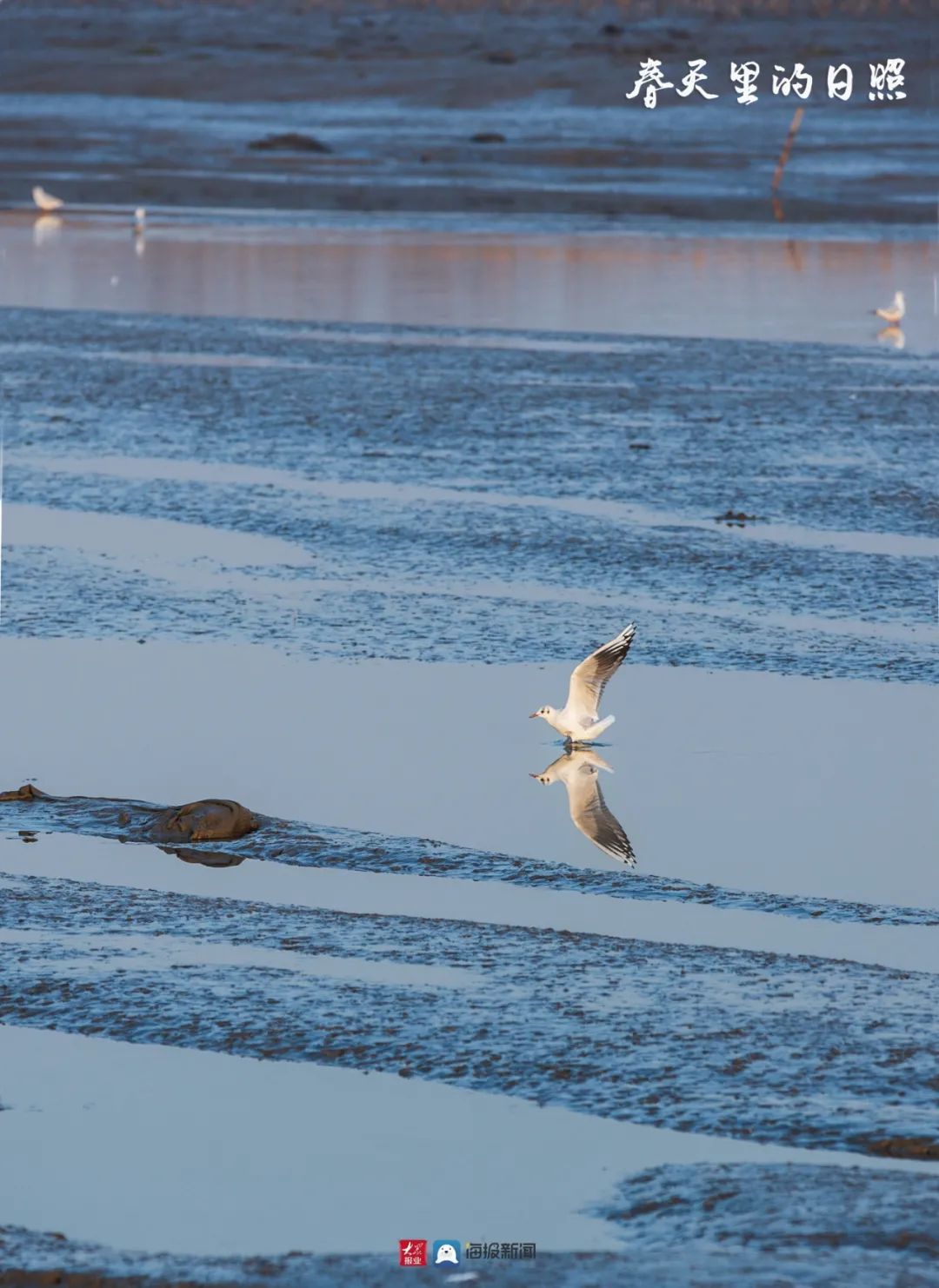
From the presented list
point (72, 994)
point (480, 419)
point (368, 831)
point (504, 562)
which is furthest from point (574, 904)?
point (480, 419)

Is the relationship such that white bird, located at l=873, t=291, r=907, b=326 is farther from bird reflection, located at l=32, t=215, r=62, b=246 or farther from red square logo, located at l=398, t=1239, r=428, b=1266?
red square logo, located at l=398, t=1239, r=428, b=1266

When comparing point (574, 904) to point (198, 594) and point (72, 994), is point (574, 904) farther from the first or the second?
point (198, 594)

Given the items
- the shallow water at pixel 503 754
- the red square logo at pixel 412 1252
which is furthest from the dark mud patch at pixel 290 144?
the red square logo at pixel 412 1252

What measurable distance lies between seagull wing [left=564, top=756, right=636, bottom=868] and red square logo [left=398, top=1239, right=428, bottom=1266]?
2336mm

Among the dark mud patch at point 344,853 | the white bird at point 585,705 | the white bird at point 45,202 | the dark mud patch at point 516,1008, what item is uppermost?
the white bird at point 45,202

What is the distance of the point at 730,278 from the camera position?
24609mm

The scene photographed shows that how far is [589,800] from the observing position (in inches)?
293

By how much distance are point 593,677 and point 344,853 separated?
4.86 ft

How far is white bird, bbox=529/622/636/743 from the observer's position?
792 cm

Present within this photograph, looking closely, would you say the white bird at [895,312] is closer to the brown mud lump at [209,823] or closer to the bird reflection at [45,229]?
the bird reflection at [45,229]

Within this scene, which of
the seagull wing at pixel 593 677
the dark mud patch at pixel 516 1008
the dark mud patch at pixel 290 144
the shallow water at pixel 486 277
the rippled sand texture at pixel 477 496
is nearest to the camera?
the dark mud patch at pixel 516 1008

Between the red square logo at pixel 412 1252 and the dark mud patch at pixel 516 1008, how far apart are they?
0.72 metres

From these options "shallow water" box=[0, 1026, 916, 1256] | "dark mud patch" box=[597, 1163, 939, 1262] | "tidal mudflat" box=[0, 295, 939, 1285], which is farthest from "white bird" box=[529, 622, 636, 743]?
"dark mud patch" box=[597, 1163, 939, 1262]

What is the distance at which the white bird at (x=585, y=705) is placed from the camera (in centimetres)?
792
